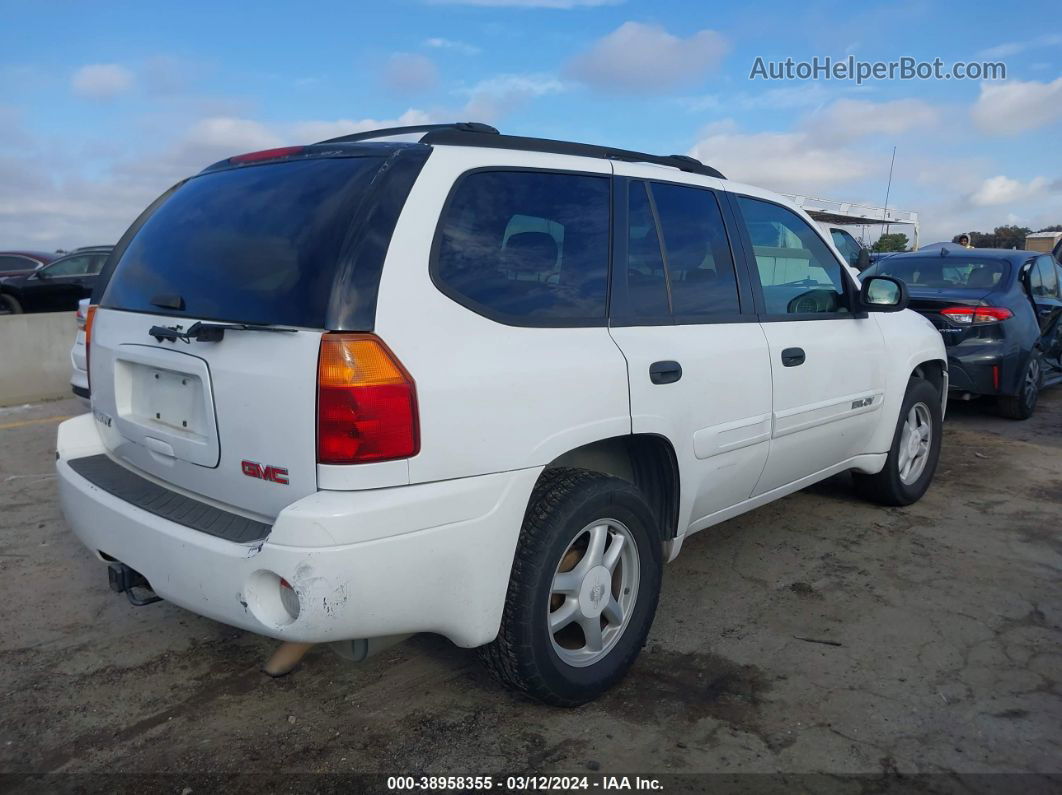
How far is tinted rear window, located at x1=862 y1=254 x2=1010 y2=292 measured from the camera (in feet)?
25.1

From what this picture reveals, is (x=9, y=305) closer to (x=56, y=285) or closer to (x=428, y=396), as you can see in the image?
(x=56, y=285)

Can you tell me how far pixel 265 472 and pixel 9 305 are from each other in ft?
52.0

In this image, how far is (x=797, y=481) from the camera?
13.1ft

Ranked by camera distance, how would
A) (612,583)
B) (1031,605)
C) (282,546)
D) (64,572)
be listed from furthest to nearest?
(64,572)
(1031,605)
(612,583)
(282,546)

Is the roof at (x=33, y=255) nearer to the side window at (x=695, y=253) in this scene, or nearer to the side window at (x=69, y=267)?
the side window at (x=69, y=267)

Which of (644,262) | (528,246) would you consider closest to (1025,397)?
(644,262)

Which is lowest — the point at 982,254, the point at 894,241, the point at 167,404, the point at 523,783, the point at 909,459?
the point at 523,783

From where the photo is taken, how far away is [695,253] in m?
3.33

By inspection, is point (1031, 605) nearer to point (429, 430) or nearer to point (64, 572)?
point (429, 430)

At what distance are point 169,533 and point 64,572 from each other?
→ 6.50 ft

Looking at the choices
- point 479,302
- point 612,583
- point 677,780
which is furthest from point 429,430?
point 677,780

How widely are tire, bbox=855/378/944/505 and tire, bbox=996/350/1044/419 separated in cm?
312

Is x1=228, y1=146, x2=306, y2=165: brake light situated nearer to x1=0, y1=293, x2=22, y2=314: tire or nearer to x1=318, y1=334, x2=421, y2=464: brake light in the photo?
x1=318, y1=334, x2=421, y2=464: brake light

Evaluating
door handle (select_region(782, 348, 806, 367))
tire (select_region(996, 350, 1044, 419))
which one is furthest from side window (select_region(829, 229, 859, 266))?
door handle (select_region(782, 348, 806, 367))
